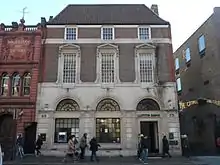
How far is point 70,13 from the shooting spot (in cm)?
2842

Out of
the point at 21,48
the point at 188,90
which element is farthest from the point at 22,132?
the point at 188,90

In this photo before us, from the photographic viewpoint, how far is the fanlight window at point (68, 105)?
2383 cm

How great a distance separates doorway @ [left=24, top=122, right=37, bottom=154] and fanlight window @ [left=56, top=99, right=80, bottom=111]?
2673 millimetres

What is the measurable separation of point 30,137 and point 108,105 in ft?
24.8

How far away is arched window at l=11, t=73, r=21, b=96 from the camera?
79.8ft

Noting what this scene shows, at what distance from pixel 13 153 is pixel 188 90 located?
76.6ft

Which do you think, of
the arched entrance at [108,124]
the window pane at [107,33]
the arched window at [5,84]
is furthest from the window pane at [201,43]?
the arched window at [5,84]

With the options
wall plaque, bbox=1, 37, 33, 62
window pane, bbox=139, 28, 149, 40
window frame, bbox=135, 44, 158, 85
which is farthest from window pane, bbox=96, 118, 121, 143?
wall plaque, bbox=1, 37, 33, 62

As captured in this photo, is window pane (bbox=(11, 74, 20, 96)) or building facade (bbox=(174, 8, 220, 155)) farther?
building facade (bbox=(174, 8, 220, 155))

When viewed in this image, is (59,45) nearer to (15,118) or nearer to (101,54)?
(101,54)

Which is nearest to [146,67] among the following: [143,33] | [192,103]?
[143,33]

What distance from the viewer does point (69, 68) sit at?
977 inches

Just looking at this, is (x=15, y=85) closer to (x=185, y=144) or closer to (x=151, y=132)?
(x=151, y=132)

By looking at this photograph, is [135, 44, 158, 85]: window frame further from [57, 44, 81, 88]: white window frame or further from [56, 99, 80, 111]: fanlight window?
[56, 99, 80, 111]: fanlight window
